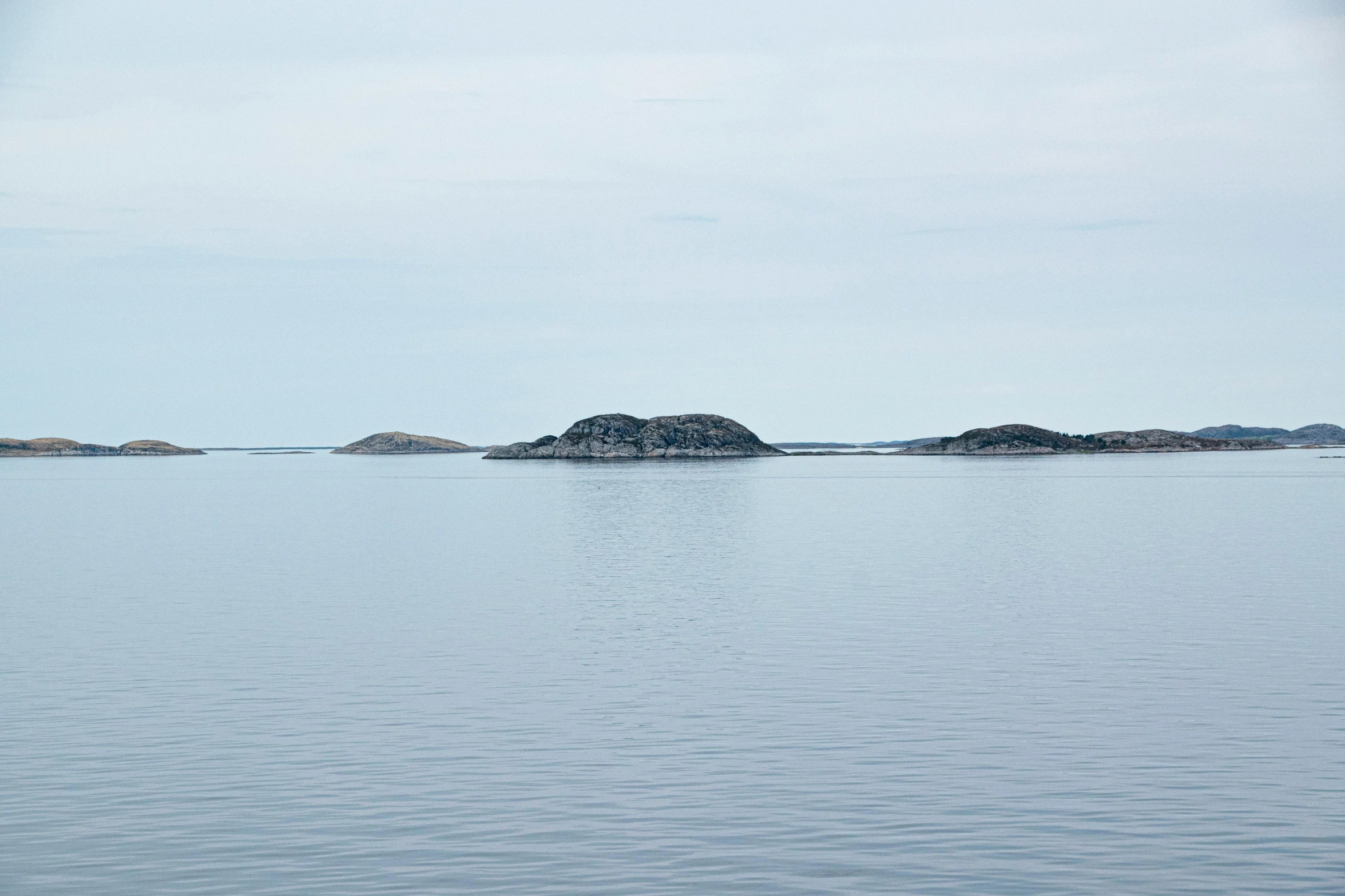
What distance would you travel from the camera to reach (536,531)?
10800 cm

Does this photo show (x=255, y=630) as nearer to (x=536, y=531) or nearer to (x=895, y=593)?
(x=895, y=593)

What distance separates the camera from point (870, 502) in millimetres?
157750

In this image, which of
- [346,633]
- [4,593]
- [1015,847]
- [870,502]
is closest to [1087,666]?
[1015,847]

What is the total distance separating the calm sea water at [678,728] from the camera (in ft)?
71.9

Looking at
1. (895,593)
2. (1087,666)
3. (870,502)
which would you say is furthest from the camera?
(870,502)

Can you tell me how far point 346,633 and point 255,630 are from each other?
3.97 metres

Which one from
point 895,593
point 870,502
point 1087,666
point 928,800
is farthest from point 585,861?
point 870,502

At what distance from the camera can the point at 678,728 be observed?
3247cm

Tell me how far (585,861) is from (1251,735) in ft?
58.1

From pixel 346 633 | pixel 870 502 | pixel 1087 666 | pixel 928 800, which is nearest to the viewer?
pixel 928 800

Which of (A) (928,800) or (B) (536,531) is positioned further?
(B) (536,531)

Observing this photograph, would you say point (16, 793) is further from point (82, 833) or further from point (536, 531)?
point (536, 531)

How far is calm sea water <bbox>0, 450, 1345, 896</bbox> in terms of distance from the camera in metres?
21.9

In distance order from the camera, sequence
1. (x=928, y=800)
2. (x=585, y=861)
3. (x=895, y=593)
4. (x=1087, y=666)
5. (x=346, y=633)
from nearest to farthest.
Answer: (x=585, y=861) → (x=928, y=800) → (x=1087, y=666) → (x=346, y=633) → (x=895, y=593)
